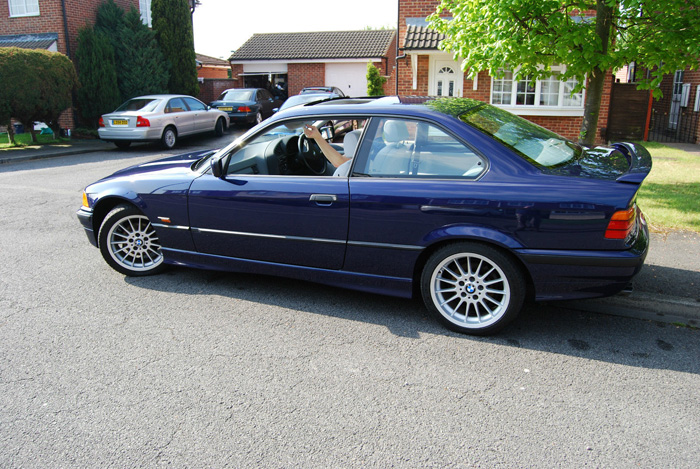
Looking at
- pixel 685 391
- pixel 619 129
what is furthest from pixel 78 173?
pixel 619 129

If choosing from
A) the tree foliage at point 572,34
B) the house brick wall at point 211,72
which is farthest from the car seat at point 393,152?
the house brick wall at point 211,72

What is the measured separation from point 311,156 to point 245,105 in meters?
16.5

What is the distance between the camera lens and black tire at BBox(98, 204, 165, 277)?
4.99m

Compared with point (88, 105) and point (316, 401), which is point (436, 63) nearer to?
point (88, 105)

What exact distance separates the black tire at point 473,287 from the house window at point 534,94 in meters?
12.2

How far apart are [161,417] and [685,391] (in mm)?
3001

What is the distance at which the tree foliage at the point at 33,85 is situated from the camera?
13938mm

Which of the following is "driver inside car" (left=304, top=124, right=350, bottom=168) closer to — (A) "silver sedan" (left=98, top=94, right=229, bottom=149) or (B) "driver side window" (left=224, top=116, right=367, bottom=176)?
(B) "driver side window" (left=224, top=116, right=367, bottom=176)

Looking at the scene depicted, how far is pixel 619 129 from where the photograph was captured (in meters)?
16.0

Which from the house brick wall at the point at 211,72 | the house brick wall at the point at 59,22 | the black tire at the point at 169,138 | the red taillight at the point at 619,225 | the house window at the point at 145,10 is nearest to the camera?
the red taillight at the point at 619,225

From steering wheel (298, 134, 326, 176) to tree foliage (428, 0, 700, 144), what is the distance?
333 cm

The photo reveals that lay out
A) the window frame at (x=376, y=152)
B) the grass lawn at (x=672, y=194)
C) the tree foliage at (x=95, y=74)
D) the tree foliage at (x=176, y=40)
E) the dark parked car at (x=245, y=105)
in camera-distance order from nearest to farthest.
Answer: the window frame at (x=376, y=152) → the grass lawn at (x=672, y=194) → the tree foliage at (x=95, y=74) → the dark parked car at (x=245, y=105) → the tree foliage at (x=176, y=40)

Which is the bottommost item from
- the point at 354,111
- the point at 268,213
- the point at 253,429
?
the point at 253,429

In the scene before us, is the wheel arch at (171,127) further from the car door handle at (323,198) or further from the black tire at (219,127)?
the car door handle at (323,198)
